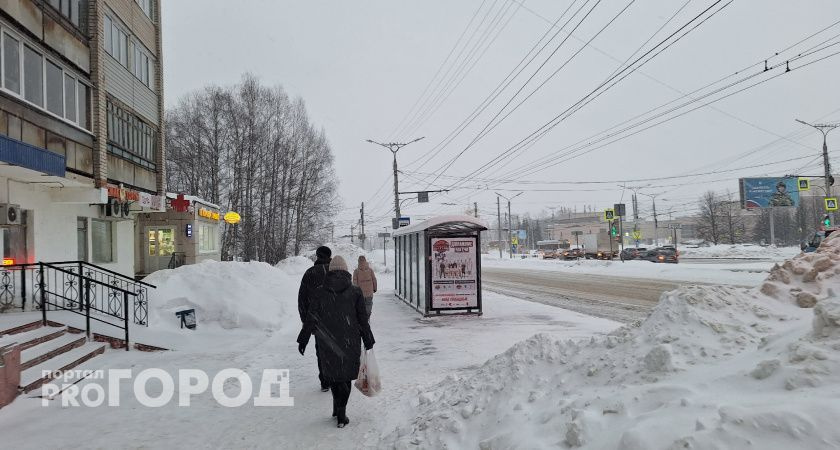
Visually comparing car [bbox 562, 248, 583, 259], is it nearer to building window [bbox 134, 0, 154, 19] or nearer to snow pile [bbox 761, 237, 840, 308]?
building window [bbox 134, 0, 154, 19]

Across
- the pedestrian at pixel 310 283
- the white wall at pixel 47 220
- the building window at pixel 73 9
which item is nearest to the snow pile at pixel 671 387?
the pedestrian at pixel 310 283

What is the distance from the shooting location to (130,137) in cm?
1638

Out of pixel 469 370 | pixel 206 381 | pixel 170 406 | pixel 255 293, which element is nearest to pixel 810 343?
pixel 469 370

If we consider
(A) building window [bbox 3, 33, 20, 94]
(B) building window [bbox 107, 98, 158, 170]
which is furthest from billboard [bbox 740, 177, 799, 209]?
(A) building window [bbox 3, 33, 20, 94]

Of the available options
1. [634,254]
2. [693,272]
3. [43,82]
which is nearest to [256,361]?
[43,82]

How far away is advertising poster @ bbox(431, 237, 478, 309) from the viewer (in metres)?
12.7

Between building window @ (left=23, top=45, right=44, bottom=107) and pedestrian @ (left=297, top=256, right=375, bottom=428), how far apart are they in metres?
10.00

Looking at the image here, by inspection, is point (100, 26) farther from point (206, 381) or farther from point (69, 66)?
point (206, 381)

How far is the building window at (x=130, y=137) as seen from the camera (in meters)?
15.0

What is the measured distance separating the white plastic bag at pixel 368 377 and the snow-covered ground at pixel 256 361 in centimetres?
28

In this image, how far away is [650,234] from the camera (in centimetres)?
10175

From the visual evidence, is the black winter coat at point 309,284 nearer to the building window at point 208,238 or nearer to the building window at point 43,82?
the building window at point 43,82

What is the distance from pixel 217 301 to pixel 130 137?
8.54 m

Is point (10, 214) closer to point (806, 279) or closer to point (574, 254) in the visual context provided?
point (806, 279)
